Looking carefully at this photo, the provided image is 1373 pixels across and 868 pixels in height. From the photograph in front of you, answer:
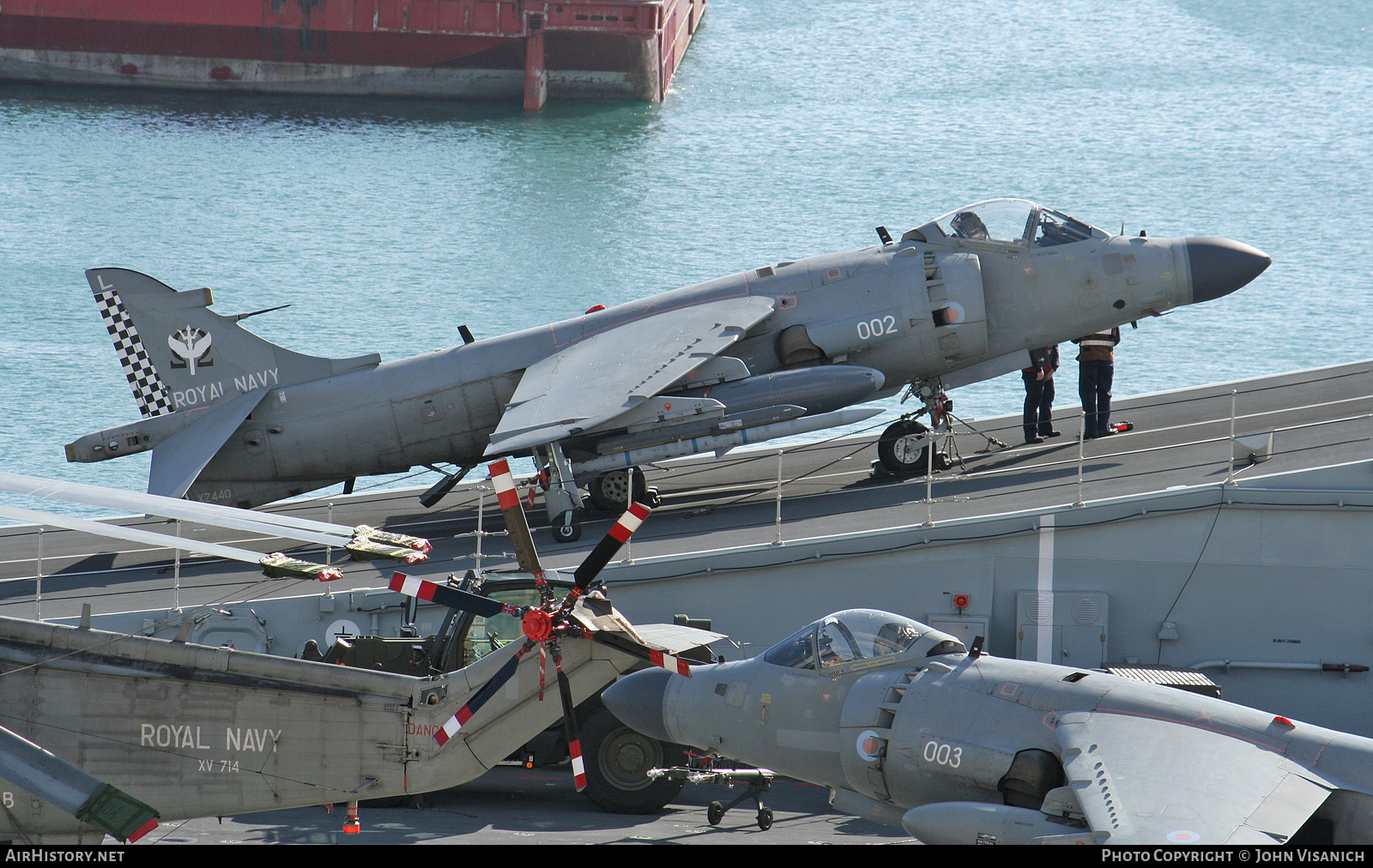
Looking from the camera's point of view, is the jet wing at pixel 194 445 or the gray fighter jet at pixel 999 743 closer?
the gray fighter jet at pixel 999 743

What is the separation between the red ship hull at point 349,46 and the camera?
58.3 metres

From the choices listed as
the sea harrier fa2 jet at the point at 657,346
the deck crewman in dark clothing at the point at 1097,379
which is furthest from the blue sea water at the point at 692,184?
the deck crewman in dark clothing at the point at 1097,379

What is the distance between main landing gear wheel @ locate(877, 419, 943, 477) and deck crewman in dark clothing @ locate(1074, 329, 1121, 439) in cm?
241

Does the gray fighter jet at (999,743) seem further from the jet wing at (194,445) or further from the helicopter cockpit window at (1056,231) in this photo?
the helicopter cockpit window at (1056,231)

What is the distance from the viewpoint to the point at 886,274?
19594 millimetres

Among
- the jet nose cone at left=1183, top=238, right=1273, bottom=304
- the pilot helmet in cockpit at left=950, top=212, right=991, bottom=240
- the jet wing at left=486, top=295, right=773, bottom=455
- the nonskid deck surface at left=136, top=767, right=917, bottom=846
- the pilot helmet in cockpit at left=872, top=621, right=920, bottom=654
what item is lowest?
the nonskid deck surface at left=136, top=767, right=917, bottom=846

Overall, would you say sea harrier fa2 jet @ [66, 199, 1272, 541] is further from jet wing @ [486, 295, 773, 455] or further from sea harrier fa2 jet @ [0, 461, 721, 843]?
sea harrier fa2 jet @ [0, 461, 721, 843]

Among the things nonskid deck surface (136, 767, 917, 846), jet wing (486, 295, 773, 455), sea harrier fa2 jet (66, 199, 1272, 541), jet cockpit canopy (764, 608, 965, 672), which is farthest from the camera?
sea harrier fa2 jet (66, 199, 1272, 541)

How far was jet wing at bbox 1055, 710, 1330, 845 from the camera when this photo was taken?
32.8 feet

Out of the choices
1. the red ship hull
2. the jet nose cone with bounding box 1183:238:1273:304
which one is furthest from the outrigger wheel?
the red ship hull

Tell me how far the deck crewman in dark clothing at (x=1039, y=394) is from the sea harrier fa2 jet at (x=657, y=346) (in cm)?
35

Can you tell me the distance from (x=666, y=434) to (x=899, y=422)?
361 cm

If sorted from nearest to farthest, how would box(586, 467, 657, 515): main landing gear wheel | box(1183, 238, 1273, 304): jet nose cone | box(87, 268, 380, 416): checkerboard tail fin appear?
box(586, 467, 657, 515): main landing gear wheel < box(1183, 238, 1273, 304): jet nose cone < box(87, 268, 380, 416): checkerboard tail fin

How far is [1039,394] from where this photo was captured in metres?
20.6
